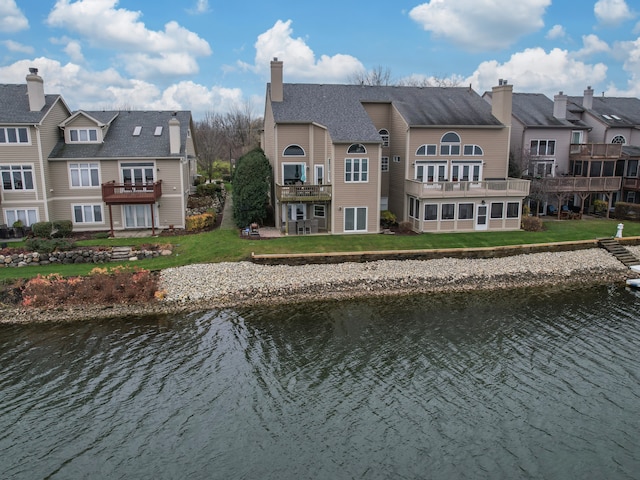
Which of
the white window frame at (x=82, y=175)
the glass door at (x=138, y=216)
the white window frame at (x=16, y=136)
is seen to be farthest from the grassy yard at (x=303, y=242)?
the white window frame at (x=16, y=136)

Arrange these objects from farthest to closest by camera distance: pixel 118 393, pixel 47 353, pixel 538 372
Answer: pixel 47 353, pixel 538 372, pixel 118 393

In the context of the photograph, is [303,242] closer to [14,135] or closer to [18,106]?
[14,135]

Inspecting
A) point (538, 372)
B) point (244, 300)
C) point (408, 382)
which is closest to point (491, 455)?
point (408, 382)

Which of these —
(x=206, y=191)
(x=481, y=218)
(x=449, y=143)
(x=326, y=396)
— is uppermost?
(x=449, y=143)

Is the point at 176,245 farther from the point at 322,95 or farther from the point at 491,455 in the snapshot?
the point at 491,455

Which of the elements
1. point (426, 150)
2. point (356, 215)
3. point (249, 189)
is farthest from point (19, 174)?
point (426, 150)

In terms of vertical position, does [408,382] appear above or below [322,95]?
below
